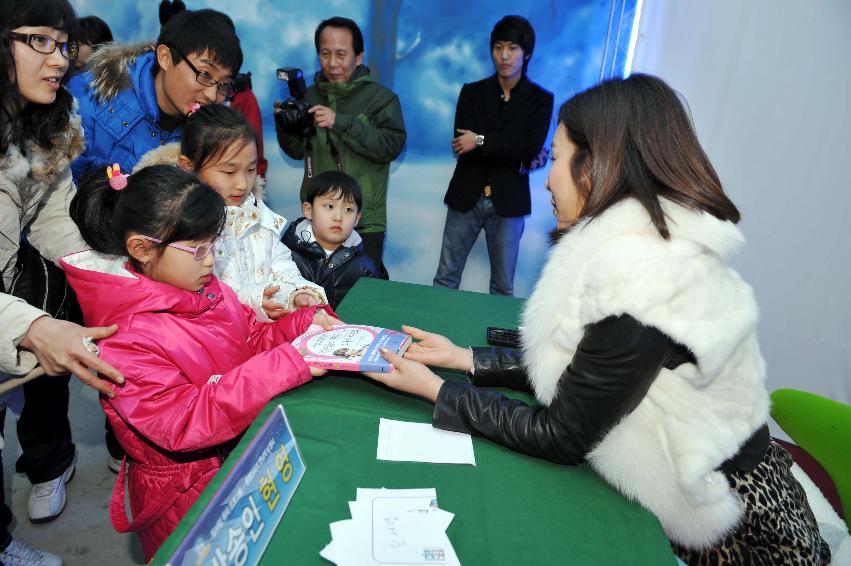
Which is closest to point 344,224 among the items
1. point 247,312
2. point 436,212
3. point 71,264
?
point 247,312

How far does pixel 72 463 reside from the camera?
2387 millimetres

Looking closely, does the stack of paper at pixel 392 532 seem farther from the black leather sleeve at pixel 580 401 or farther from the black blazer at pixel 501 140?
the black blazer at pixel 501 140

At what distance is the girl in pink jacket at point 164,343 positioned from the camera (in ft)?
4.10

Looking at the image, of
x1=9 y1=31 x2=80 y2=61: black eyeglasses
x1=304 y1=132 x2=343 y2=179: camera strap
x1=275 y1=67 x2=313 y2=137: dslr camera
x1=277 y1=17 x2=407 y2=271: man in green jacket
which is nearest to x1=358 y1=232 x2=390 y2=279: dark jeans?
x1=277 y1=17 x2=407 y2=271: man in green jacket

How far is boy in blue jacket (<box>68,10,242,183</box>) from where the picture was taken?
2.14 meters

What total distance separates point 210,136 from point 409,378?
1.13 m

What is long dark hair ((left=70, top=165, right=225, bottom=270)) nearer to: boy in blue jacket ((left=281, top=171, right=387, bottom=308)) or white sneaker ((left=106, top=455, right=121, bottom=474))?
boy in blue jacket ((left=281, top=171, right=387, bottom=308))

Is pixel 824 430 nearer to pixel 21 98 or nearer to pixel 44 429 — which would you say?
pixel 21 98

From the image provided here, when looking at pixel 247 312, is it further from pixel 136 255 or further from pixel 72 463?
pixel 72 463

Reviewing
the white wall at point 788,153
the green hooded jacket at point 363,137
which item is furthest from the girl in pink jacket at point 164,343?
the white wall at point 788,153

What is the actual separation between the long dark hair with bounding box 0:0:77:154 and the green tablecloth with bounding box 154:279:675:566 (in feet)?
3.58

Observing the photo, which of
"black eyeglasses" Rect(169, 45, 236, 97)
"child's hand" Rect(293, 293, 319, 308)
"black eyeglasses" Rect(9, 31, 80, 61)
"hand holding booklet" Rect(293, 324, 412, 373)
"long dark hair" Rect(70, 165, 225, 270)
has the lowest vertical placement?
"child's hand" Rect(293, 293, 319, 308)

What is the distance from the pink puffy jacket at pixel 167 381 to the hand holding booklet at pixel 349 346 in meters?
0.06

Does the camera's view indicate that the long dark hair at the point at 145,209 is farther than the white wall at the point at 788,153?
No
